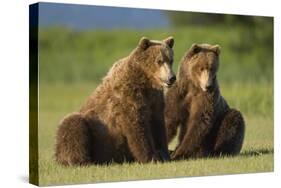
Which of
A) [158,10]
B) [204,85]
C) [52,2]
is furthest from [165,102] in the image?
[52,2]

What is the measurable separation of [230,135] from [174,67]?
1.32 metres

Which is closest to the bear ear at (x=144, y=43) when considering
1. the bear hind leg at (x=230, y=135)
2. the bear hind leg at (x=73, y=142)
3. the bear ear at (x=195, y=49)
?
the bear ear at (x=195, y=49)

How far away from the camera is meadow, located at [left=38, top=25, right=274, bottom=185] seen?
9.51m

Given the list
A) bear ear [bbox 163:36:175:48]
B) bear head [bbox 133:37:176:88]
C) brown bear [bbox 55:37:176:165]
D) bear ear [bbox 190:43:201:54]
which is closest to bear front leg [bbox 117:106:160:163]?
brown bear [bbox 55:37:176:165]

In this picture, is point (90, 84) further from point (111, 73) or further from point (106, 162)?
point (106, 162)

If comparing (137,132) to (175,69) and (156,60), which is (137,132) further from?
(175,69)

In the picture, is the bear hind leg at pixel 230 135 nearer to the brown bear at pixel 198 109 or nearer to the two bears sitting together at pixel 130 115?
the brown bear at pixel 198 109

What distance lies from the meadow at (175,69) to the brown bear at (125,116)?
16 cm

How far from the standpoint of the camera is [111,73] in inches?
393

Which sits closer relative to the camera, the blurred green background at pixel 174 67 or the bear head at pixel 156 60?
the blurred green background at pixel 174 67

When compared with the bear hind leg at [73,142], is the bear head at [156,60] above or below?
above

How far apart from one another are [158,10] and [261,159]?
106 inches

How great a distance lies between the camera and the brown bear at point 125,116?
959cm

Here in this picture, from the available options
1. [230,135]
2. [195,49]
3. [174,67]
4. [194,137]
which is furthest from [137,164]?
[195,49]
